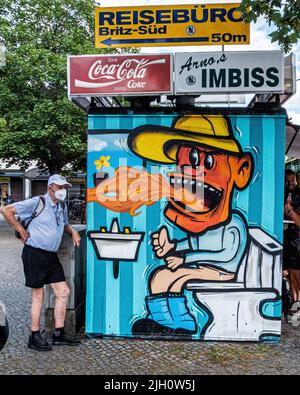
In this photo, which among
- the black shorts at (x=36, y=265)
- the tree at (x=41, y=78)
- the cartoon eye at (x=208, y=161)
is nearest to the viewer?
the black shorts at (x=36, y=265)

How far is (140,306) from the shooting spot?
15.4 ft

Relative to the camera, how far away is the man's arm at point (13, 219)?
4.25 metres

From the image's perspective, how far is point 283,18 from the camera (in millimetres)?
5387

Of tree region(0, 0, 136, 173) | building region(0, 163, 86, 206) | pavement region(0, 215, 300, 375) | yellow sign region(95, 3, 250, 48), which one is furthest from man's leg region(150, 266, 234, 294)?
building region(0, 163, 86, 206)

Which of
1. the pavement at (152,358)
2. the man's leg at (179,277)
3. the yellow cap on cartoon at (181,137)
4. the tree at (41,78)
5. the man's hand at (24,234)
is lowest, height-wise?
the pavement at (152,358)

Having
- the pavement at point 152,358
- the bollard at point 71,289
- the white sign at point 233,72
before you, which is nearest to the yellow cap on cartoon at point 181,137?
the white sign at point 233,72

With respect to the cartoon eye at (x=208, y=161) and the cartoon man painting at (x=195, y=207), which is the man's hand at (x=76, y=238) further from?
the cartoon eye at (x=208, y=161)

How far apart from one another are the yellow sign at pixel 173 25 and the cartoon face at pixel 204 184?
130 centimetres

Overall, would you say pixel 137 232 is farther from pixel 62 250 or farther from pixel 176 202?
pixel 62 250

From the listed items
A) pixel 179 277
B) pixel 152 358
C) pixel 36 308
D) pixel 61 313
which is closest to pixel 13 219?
pixel 36 308

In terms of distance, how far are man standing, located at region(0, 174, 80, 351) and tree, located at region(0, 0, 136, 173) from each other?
34.9 ft

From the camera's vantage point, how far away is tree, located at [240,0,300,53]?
523 centimetres

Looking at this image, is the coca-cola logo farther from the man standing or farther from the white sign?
the man standing

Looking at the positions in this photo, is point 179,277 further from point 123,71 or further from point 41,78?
point 41,78
